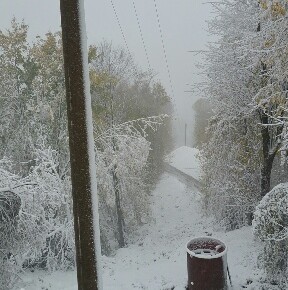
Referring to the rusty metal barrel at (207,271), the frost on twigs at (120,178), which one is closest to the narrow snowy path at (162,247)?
Result: the rusty metal barrel at (207,271)

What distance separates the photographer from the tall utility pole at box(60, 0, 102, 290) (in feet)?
14.0

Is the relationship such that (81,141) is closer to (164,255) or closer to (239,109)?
(239,109)

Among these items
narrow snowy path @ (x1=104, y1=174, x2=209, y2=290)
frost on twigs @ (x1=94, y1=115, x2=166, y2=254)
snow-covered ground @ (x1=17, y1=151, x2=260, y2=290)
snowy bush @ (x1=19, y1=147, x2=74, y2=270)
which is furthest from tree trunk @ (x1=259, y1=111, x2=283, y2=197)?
snowy bush @ (x1=19, y1=147, x2=74, y2=270)

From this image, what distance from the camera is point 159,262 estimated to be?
46.9 feet

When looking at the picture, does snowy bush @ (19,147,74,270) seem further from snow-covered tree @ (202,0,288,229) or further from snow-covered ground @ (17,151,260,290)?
snow-covered tree @ (202,0,288,229)

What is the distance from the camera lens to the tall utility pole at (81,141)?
4273 mm

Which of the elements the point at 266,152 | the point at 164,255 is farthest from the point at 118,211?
→ the point at 266,152

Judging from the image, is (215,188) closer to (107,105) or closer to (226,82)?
(226,82)

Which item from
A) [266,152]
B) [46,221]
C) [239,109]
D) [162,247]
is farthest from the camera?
[162,247]

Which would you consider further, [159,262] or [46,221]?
[159,262]

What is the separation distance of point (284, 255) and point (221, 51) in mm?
7460

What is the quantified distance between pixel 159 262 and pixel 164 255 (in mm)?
2297

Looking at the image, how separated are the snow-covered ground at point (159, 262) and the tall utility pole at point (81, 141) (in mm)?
6844

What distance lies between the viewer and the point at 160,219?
26203mm
